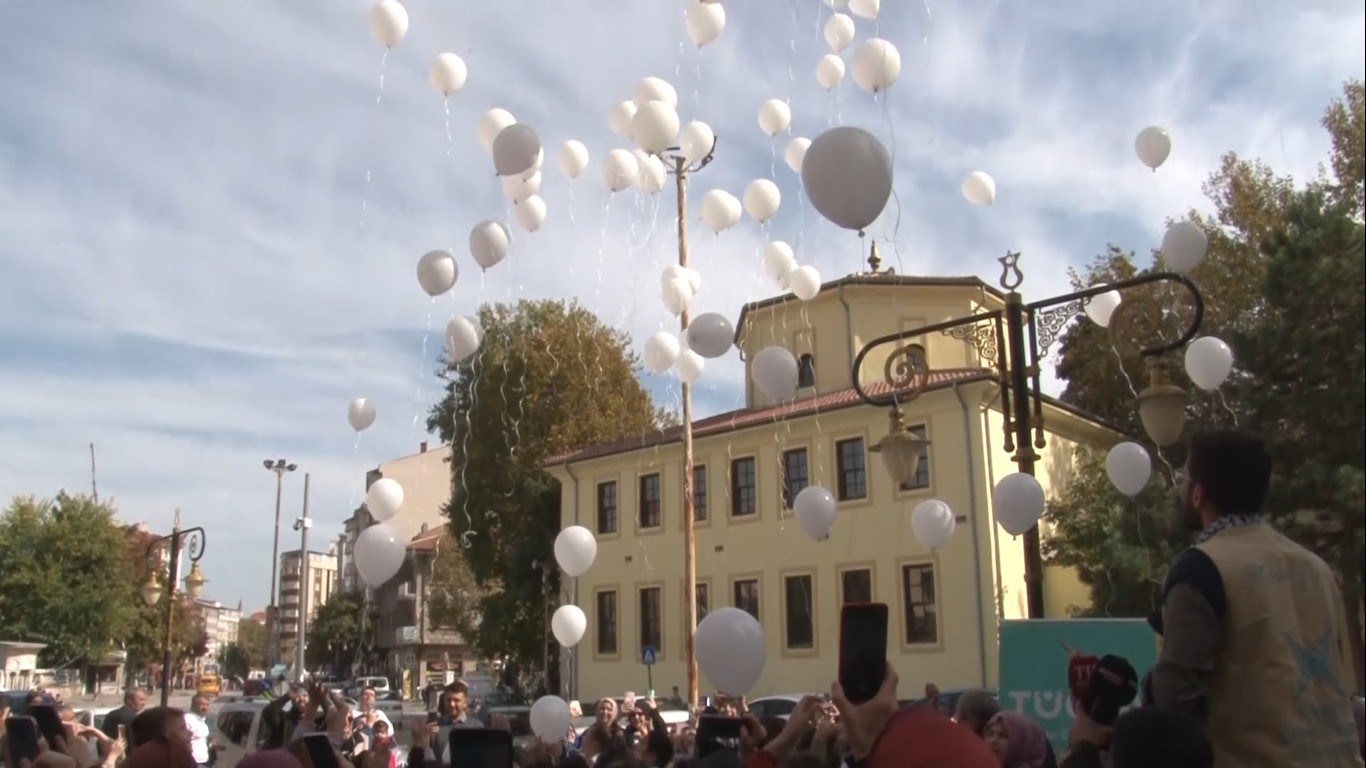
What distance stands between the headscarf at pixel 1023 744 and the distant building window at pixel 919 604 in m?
23.6

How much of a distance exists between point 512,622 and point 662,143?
30064 millimetres

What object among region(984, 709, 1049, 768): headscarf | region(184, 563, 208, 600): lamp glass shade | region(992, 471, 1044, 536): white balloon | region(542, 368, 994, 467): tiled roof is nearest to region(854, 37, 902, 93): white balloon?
region(992, 471, 1044, 536): white balloon

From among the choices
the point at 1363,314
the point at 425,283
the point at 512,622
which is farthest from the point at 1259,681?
the point at 512,622

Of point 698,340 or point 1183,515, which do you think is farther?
point 698,340

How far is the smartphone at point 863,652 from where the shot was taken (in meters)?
2.11

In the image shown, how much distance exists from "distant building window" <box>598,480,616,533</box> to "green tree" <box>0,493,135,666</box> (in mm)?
22128

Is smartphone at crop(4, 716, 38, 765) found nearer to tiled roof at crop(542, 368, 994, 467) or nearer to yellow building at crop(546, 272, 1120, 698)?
tiled roof at crop(542, 368, 994, 467)

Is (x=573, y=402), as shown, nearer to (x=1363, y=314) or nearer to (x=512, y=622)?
(x=512, y=622)

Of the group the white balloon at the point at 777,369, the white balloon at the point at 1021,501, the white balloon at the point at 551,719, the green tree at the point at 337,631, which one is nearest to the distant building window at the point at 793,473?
the white balloon at the point at 777,369

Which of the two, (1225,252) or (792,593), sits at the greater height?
(1225,252)

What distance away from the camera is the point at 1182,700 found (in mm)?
2521

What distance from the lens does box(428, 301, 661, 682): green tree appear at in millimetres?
38719

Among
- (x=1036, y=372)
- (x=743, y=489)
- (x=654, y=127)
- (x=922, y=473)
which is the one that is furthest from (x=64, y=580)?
(x=1036, y=372)

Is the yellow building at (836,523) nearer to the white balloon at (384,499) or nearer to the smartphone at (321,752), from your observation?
the white balloon at (384,499)
